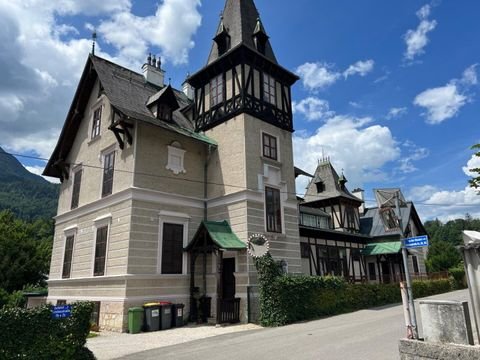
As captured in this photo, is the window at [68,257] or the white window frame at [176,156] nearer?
the white window frame at [176,156]

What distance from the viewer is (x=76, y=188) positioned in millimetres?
21484

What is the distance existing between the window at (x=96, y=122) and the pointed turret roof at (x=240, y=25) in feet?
23.3

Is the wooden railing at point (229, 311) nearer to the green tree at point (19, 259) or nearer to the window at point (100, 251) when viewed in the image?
the window at point (100, 251)

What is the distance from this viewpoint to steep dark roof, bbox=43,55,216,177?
18.2m

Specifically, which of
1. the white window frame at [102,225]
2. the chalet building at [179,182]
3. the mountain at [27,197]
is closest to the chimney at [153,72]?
the chalet building at [179,182]

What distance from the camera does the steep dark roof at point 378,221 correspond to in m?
33.2

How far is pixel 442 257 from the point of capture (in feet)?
114

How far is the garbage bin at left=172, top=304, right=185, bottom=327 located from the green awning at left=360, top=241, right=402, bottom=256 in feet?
67.1

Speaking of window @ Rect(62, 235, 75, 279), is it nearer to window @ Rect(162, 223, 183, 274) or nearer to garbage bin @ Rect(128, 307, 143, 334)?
window @ Rect(162, 223, 183, 274)

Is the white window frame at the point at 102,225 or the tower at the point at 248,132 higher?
the tower at the point at 248,132

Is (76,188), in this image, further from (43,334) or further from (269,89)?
(43,334)

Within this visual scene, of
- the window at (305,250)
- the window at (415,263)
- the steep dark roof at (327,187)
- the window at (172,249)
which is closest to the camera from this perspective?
the window at (172,249)

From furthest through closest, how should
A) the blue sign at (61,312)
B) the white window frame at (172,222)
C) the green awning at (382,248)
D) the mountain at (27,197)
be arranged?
the mountain at (27,197) < the green awning at (382,248) < the white window frame at (172,222) < the blue sign at (61,312)

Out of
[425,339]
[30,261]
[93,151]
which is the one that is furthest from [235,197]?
[30,261]
